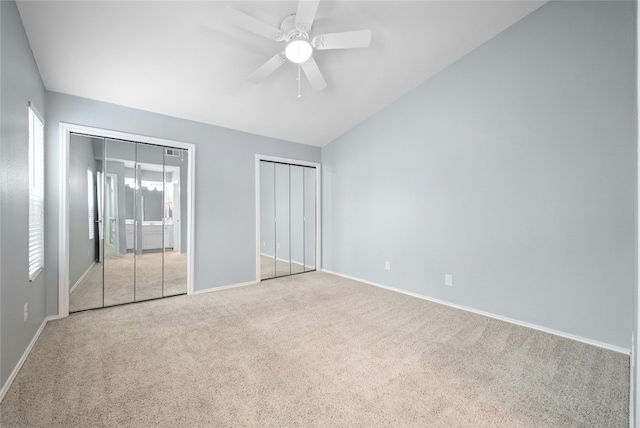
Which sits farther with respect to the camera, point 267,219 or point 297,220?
point 297,220

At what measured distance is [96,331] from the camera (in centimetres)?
268

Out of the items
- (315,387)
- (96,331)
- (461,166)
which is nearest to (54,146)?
(96,331)

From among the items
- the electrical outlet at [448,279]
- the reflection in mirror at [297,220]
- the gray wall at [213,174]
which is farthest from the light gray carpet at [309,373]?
the reflection in mirror at [297,220]

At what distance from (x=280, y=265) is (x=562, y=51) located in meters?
4.85

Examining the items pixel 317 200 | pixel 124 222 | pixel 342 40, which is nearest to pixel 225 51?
pixel 342 40

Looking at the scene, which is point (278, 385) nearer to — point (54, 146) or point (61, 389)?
point (61, 389)

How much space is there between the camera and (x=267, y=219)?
516 cm

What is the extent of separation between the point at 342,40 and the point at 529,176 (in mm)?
2355

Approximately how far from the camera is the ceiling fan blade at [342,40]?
2.25 metres

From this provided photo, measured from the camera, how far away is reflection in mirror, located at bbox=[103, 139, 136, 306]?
130 inches

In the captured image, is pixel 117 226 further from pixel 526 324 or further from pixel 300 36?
pixel 526 324

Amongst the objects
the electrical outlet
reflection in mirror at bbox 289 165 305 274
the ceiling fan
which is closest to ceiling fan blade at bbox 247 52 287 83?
the ceiling fan

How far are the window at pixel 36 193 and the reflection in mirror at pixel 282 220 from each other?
2.96m

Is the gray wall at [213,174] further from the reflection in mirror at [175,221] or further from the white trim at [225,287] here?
the reflection in mirror at [175,221]
